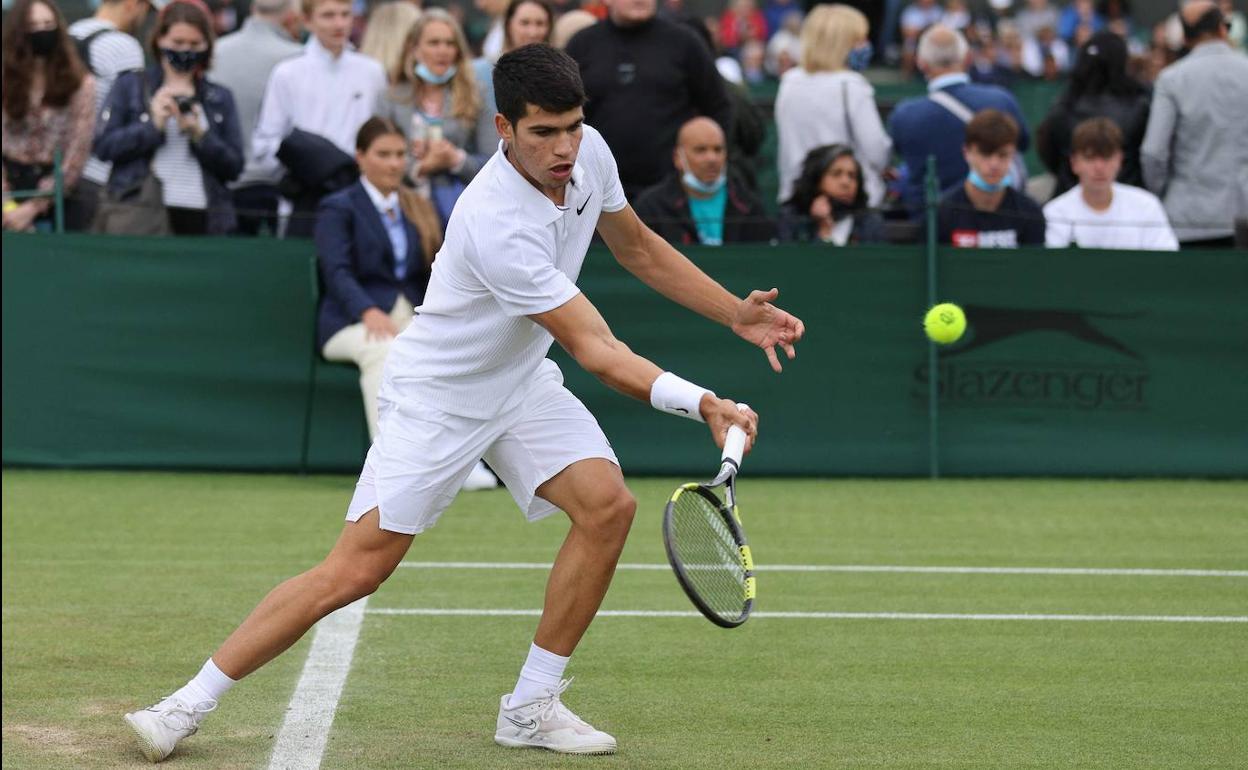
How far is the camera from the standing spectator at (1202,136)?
11094mm

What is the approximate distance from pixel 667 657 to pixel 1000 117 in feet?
17.1

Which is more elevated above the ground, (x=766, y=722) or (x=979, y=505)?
(x=766, y=722)

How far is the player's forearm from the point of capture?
544cm

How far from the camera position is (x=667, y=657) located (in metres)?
6.48

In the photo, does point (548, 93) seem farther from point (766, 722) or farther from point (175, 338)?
point (175, 338)

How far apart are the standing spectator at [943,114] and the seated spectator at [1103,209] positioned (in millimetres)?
645

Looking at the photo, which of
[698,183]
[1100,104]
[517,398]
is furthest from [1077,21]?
[517,398]

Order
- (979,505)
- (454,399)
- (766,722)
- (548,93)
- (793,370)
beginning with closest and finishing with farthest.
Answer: (548,93) → (454,399) → (766,722) → (979,505) → (793,370)

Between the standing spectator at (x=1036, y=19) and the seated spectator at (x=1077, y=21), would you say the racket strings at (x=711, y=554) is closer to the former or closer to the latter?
the seated spectator at (x=1077, y=21)

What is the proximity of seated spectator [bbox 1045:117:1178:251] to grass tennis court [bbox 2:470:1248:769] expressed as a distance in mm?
1477

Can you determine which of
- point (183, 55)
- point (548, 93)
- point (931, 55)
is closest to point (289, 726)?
point (548, 93)

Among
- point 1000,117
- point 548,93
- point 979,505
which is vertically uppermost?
point 548,93

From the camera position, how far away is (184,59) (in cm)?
1049

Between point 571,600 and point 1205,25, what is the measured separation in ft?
24.3
